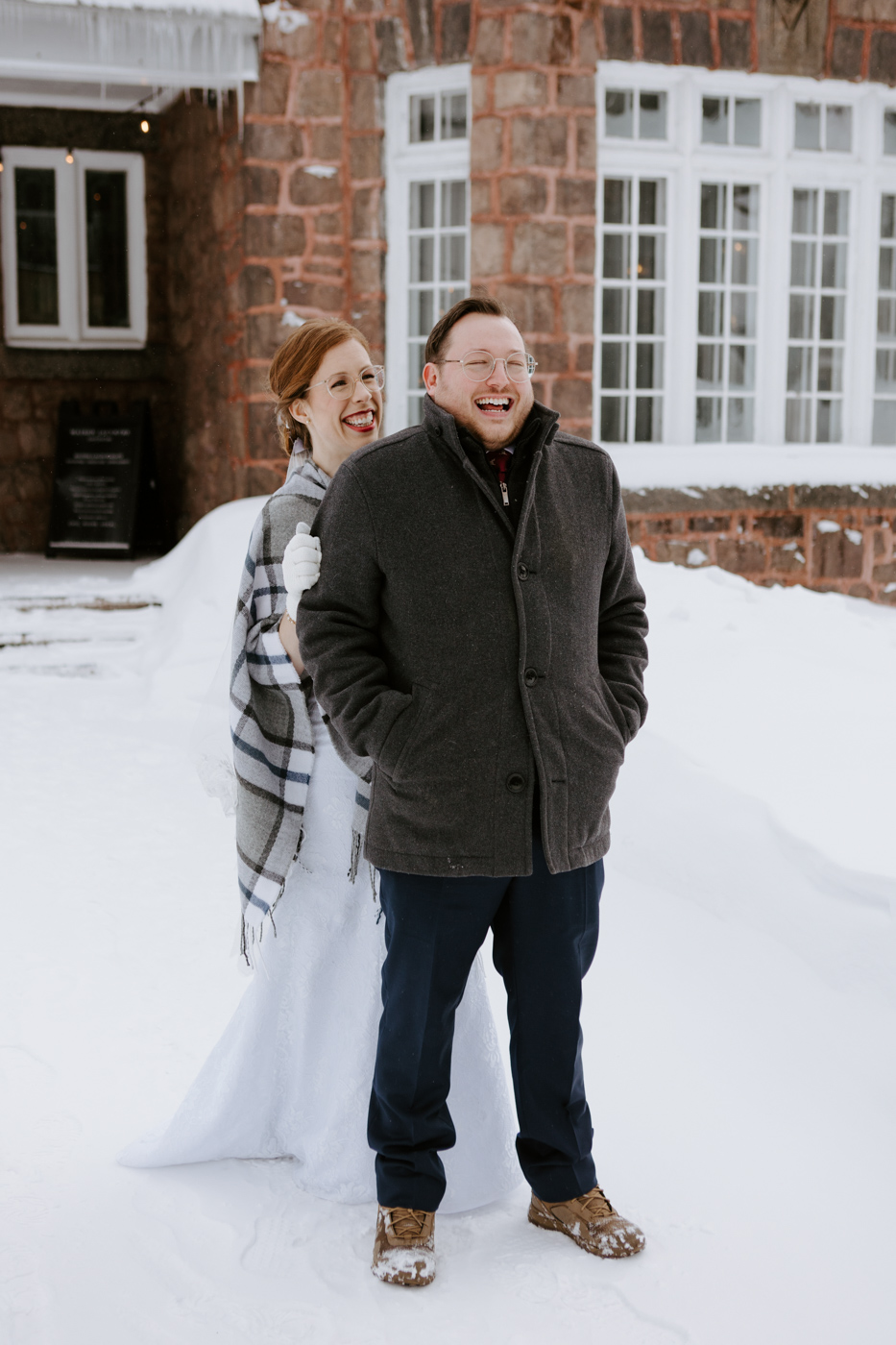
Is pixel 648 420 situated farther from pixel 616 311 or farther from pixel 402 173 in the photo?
pixel 402 173

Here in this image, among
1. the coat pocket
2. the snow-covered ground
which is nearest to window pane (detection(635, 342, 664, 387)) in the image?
the snow-covered ground

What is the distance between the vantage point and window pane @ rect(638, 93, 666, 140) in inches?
272

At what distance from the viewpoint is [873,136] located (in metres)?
7.29

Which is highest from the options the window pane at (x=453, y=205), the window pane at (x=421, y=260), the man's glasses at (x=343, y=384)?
the window pane at (x=453, y=205)

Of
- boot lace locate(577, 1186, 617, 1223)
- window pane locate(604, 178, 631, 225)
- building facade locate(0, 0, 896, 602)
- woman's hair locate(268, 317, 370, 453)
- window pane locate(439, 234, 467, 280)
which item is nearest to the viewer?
boot lace locate(577, 1186, 617, 1223)

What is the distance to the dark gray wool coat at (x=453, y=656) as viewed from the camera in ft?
6.61

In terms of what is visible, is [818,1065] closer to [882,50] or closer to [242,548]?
[242,548]

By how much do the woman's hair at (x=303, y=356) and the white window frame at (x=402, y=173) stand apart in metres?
4.52

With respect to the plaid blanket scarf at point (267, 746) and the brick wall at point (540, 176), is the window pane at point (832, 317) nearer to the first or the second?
the brick wall at point (540, 176)

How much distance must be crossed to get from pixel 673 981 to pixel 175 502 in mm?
6940

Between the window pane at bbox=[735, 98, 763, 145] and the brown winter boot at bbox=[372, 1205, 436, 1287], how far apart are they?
21.2 feet

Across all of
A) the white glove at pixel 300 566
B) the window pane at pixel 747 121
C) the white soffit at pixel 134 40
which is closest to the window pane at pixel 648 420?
the window pane at pixel 747 121

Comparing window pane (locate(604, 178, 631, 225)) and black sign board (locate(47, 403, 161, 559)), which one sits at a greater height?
window pane (locate(604, 178, 631, 225))

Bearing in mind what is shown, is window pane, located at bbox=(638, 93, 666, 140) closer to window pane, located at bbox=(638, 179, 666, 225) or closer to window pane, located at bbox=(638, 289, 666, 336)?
window pane, located at bbox=(638, 179, 666, 225)
